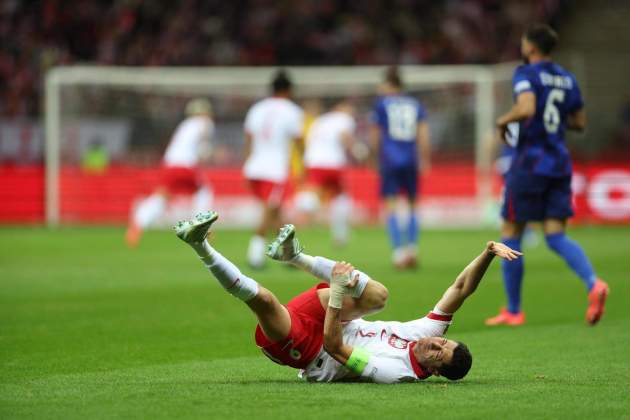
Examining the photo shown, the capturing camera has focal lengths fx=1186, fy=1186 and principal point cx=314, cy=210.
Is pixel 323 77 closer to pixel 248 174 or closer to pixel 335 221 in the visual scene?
pixel 335 221

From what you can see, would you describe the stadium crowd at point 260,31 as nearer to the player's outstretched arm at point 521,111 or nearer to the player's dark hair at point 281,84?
the player's dark hair at point 281,84

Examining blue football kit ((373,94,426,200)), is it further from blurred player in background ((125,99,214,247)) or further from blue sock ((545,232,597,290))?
blue sock ((545,232,597,290))

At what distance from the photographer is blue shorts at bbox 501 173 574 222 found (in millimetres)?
10391

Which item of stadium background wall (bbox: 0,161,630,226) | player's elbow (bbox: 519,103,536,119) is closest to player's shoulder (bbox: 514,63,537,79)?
player's elbow (bbox: 519,103,536,119)

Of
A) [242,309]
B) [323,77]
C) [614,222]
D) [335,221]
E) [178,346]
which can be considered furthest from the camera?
[323,77]

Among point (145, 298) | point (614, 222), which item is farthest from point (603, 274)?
point (614, 222)

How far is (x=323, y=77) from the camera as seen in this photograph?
28.1m

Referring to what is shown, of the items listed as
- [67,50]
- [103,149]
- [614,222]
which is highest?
[67,50]

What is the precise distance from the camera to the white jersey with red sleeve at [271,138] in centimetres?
1655

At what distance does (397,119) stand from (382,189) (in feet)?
3.30

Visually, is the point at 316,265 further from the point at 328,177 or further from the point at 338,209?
the point at 328,177

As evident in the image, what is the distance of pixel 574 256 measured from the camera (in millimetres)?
10336

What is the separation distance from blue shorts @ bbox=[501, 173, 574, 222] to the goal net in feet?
51.6

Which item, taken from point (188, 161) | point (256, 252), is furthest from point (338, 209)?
point (256, 252)
